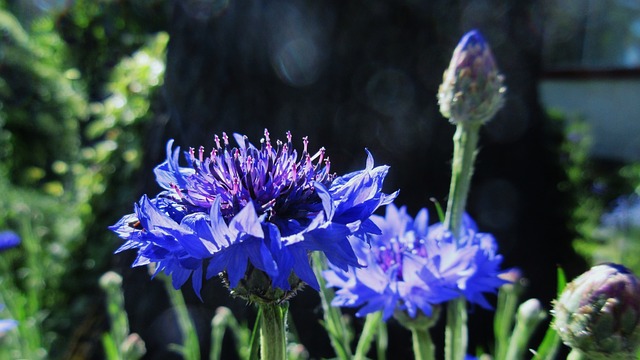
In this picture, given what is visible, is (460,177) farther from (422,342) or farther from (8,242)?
(8,242)

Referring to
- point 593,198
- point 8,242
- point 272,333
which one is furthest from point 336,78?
point 593,198

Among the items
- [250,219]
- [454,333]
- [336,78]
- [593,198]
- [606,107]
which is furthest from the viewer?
[606,107]

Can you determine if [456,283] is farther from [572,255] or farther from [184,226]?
[572,255]

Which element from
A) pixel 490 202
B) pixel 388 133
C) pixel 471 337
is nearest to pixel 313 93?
pixel 388 133

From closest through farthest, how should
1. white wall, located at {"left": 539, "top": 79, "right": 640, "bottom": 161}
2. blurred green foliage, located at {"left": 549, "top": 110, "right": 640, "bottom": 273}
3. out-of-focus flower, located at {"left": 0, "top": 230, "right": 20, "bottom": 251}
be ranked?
out-of-focus flower, located at {"left": 0, "top": 230, "right": 20, "bottom": 251} → blurred green foliage, located at {"left": 549, "top": 110, "right": 640, "bottom": 273} → white wall, located at {"left": 539, "top": 79, "right": 640, "bottom": 161}

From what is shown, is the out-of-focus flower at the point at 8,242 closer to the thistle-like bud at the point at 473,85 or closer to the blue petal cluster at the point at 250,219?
the blue petal cluster at the point at 250,219

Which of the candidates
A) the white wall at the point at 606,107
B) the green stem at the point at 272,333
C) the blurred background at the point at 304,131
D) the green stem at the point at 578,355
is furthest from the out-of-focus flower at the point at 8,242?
the white wall at the point at 606,107

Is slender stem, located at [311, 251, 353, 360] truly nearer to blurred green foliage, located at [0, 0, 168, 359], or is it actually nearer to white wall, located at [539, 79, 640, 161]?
blurred green foliage, located at [0, 0, 168, 359]

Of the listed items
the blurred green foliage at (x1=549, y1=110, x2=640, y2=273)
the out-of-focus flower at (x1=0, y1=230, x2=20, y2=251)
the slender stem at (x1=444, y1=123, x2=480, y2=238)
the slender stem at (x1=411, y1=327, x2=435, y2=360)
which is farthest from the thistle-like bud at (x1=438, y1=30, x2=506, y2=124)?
the blurred green foliage at (x1=549, y1=110, x2=640, y2=273)
